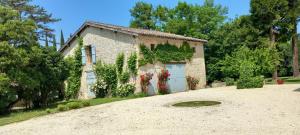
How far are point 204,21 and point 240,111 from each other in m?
30.4

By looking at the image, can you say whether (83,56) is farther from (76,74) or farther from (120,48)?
(120,48)

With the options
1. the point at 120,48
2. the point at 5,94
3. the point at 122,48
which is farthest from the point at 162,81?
the point at 5,94

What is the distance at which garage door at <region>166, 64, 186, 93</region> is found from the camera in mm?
24875

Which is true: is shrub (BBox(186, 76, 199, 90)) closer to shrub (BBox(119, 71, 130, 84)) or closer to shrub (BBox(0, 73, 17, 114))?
shrub (BBox(119, 71, 130, 84))

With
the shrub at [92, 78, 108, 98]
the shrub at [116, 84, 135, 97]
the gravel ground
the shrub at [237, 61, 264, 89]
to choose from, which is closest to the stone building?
the shrub at [116, 84, 135, 97]

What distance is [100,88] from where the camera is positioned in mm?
24594

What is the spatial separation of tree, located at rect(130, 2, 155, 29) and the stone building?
1838cm

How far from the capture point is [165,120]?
1030 cm

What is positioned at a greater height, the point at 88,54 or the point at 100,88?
the point at 88,54

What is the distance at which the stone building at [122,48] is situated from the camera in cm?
2338

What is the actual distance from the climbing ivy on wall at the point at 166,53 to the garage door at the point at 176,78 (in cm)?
55

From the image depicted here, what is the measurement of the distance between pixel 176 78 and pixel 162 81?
6.68 ft

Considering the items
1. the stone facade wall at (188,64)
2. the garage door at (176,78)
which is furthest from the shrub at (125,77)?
the garage door at (176,78)

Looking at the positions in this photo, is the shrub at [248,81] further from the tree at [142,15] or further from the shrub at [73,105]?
the tree at [142,15]
